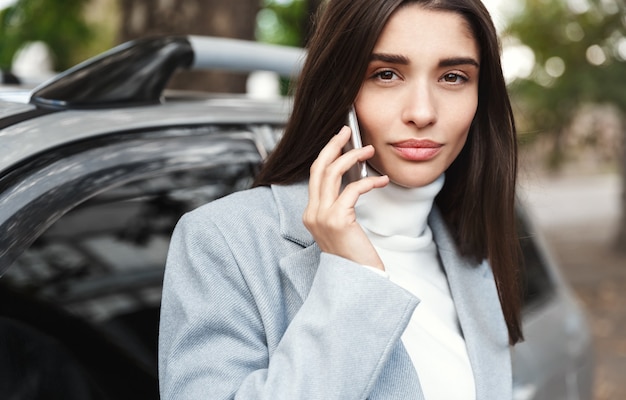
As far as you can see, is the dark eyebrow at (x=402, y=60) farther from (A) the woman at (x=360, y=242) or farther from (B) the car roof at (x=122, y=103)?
(B) the car roof at (x=122, y=103)

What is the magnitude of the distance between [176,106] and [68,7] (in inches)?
177

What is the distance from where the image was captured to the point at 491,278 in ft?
6.49

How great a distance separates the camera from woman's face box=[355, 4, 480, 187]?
1.49 metres

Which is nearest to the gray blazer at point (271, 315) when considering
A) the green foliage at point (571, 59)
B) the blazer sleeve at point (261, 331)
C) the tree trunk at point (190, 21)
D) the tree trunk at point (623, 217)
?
the blazer sleeve at point (261, 331)

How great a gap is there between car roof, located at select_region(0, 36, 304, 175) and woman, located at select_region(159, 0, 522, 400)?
1.18 feet

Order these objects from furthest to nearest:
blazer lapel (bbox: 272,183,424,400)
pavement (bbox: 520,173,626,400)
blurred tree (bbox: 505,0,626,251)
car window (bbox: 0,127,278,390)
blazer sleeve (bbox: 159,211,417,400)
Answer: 1. blurred tree (bbox: 505,0,626,251)
2. pavement (bbox: 520,173,626,400)
3. car window (bbox: 0,127,278,390)
4. blazer lapel (bbox: 272,183,424,400)
5. blazer sleeve (bbox: 159,211,417,400)

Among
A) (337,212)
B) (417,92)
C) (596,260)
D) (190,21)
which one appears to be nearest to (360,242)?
(337,212)

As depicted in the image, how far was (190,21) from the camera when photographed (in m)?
4.26

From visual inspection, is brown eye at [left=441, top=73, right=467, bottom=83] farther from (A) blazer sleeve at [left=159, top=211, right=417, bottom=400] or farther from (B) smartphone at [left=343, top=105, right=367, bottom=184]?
(A) blazer sleeve at [left=159, top=211, right=417, bottom=400]

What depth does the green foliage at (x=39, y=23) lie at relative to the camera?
Answer: 5.82 m

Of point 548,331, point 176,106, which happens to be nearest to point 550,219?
point 548,331

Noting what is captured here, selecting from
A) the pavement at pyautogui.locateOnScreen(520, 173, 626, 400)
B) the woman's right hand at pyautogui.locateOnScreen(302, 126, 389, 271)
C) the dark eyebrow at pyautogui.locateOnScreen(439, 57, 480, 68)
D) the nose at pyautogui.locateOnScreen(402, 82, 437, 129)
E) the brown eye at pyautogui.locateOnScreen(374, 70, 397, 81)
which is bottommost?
the pavement at pyautogui.locateOnScreen(520, 173, 626, 400)

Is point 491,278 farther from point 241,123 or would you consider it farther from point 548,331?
point 548,331

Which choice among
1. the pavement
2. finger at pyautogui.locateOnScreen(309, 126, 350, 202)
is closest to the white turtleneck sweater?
finger at pyautogui.locateOnScreen(309, 126, 350, 202)
